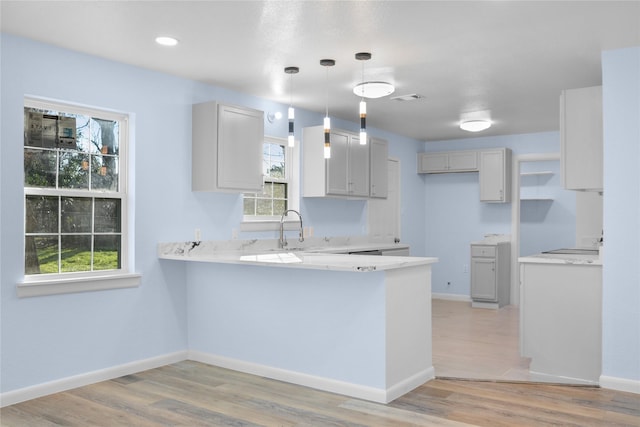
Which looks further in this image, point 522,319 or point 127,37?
point 522,319

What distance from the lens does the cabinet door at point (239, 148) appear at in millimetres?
4676

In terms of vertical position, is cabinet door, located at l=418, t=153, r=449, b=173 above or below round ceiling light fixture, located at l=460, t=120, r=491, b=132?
below

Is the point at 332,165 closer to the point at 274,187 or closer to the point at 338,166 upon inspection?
the point at 338,166

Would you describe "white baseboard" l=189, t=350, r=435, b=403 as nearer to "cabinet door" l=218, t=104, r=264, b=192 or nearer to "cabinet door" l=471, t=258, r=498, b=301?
"cabinet door" l=218, t=104, r=264, b=192

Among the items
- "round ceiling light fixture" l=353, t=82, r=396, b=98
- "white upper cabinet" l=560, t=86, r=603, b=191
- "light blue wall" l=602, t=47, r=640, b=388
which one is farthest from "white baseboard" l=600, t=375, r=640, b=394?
"round ceiling light fixture" l=353, t=82, r=396, b=98

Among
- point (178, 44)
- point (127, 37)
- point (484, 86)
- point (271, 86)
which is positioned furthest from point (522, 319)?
point (127, 37)

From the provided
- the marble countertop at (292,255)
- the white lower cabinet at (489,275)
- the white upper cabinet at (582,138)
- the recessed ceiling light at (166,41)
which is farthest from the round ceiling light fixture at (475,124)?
the recessed ceiling light at (166,41)

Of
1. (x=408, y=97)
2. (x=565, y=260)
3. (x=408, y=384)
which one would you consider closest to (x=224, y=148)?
(x=408, y=97)

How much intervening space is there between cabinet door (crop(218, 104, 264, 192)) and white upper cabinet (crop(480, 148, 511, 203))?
3.98m

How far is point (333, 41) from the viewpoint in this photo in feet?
12.2

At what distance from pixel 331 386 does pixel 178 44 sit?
2589mm

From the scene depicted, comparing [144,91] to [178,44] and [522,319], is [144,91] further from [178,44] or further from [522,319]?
[522,319]

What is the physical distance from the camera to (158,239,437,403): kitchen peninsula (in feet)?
11.5

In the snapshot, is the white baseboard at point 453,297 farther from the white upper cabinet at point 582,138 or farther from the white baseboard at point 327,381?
the white baseboard at point 327,381
